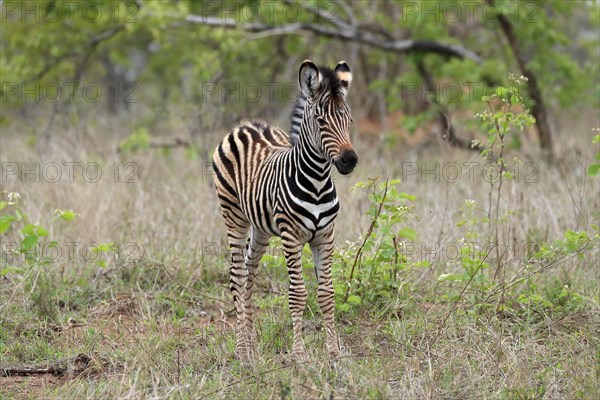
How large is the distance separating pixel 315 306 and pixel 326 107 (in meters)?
2.11

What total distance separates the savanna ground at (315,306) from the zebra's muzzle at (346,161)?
43.3 inches

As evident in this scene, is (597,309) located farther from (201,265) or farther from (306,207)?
(201,265)

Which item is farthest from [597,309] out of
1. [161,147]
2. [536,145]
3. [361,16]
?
[361,16]

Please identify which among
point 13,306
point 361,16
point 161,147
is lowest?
point 13,306

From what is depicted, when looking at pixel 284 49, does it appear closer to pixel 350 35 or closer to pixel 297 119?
pixel 350 35

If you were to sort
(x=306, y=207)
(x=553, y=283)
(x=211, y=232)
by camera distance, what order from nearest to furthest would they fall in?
(x=306, y=207) → (x=553, y=283) → (x=211, y=232)

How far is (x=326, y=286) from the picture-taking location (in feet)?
18.6

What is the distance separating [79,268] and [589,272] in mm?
4870

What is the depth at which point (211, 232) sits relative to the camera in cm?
855

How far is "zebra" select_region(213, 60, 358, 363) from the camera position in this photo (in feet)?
17.5

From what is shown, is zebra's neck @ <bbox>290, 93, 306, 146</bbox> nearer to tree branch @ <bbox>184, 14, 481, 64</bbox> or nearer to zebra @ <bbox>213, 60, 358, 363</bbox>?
zebra @ <bbox>213, 60, 358, 363</bbox>

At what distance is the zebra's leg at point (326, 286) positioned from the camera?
5.61 m

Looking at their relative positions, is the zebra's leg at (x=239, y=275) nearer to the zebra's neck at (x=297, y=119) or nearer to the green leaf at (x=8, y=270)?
the zebra's neck at (x=297, y=119)

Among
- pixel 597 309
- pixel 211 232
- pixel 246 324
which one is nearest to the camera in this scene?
pixel 246 324
